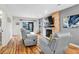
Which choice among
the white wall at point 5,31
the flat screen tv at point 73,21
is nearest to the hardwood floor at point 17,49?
the white wall at point 5,31

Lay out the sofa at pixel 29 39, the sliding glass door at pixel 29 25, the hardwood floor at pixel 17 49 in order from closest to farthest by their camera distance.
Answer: the hardwood floor at pixel 17 49 < the sliding glass door at pixel 29 25 < the sofa at pixel 29 39

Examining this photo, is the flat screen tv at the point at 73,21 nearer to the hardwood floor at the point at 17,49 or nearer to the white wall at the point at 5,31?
the hardwood floor at the point at 17,49

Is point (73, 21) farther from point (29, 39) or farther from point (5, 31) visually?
point (5, 31)

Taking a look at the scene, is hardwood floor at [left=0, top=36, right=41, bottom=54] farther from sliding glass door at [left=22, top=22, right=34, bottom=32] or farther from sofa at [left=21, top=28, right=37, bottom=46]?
sliding glass door at [left=22, top=22, right=34, bottom=32]

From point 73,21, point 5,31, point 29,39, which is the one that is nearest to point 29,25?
point 29,39

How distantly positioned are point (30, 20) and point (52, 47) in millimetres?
1486

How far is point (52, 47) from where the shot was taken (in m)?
1.99

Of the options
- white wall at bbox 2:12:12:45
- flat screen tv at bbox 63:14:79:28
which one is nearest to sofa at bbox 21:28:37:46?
white wall at bbox 2:12:12:45

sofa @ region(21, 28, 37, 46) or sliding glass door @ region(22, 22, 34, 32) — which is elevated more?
sliding glass door @ region(22, 22, 34, 32)

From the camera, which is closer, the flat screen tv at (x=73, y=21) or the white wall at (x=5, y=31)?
the white wall at (x=5, y=31)

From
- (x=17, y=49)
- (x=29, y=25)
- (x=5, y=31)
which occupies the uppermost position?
(x=29, y=25)

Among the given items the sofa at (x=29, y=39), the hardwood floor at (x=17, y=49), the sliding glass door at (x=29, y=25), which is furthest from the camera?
the sofa at (x=29, y=39)
